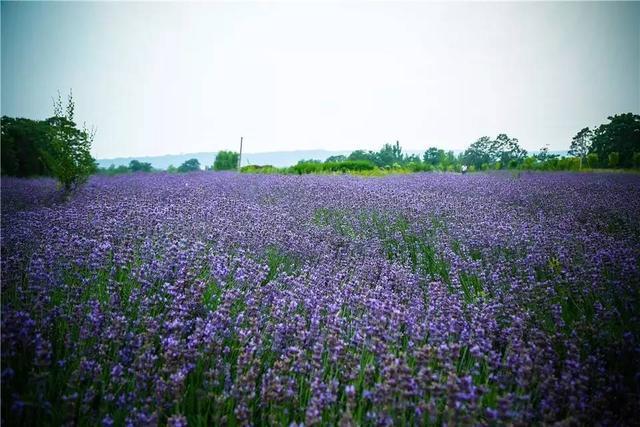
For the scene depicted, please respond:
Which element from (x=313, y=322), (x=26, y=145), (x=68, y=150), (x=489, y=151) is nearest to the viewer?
(x=313, y=322)

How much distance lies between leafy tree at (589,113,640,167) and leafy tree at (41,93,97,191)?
12.0m

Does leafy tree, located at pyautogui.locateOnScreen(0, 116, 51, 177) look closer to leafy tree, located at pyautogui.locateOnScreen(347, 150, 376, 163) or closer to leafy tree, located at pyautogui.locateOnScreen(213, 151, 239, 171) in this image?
leafy tree, located at pyautogui.locateOnScreen(213, 151, 239, 171)

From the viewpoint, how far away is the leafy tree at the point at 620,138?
9.10 m

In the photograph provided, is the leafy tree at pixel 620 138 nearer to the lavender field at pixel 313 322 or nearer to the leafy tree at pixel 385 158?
the lavender field at pixel 313 322

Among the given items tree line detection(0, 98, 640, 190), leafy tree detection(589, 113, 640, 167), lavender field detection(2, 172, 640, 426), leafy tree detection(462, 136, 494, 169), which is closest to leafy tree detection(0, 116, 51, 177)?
tree line detection(0, 98, 640, 190)

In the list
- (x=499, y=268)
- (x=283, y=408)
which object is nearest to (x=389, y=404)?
(x=283, y=408)

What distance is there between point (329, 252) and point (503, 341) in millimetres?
Result: 1937

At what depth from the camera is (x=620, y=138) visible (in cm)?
1043

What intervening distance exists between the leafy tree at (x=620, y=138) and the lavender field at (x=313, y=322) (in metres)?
5.96

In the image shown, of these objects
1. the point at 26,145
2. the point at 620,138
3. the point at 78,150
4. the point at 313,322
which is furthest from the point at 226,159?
the point at 313,322

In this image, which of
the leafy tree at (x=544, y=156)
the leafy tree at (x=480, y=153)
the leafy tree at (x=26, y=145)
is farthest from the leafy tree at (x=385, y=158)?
the leafy tree at (x=26, y=145)

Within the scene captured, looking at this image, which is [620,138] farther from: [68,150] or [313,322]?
[68,150]

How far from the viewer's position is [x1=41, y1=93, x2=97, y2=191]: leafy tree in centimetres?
700

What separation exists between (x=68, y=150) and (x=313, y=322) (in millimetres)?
7369
